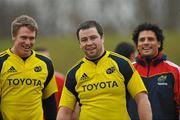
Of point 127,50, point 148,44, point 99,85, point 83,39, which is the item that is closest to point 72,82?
point 99,85

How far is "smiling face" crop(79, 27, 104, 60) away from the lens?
7.38 m

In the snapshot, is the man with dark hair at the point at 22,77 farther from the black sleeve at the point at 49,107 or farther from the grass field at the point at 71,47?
the grass field at the point at 71,47

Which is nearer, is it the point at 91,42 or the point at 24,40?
the point at 91,42

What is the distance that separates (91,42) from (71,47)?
2164cm

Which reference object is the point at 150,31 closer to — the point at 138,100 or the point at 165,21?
the point at 138,100

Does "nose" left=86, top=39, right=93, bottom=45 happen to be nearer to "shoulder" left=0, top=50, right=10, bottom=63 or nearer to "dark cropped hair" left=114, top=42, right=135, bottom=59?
"shoulder" left=0, top=50, right=10, bottom=63

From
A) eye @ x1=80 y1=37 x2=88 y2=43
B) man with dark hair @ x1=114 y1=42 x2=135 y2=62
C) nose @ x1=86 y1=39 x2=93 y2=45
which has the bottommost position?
man with dark hair @ x1=114 y1=42 x2=135 y2=62

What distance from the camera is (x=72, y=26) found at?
120 feet

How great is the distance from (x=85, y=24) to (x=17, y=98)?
126 cm

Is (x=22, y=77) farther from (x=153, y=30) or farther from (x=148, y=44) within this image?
(x=153, y=30)

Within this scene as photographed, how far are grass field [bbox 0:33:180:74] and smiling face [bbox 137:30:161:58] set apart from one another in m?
16.2

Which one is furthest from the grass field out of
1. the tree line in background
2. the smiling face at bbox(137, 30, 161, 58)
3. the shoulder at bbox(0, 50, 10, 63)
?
the shoulder at bbox(0, 50, 10, 63)

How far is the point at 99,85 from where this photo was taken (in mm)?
7348

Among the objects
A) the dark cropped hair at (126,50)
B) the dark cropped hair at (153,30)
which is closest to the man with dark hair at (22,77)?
the dark cropped hair at (153,30)
